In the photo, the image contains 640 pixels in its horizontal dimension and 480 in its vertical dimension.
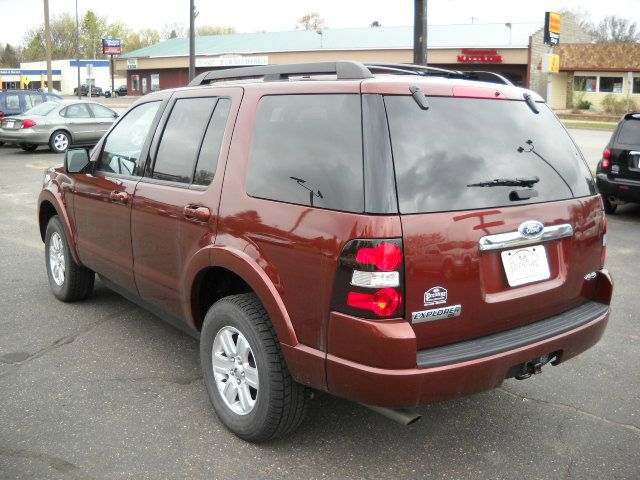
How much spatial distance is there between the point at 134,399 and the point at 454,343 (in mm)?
1991

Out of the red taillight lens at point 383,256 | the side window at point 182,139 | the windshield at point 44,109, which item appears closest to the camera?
the red taillight lens at point 383,256

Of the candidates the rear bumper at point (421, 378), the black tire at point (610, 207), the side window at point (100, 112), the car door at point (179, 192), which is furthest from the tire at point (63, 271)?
the side window at point (100, 112)

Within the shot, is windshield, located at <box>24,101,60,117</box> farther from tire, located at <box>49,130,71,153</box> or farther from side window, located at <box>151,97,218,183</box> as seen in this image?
side window, located at <box>151,97,218,183</box>

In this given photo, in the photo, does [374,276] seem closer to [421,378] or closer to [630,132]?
[421,378]

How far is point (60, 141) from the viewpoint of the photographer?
19.0 metres

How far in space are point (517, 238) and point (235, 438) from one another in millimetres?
1756

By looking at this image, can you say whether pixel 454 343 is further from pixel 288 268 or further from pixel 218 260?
pixel 218 260

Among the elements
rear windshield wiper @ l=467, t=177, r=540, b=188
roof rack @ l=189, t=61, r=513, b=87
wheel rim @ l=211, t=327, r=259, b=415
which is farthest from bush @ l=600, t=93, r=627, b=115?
wheel rim @ l=211, t=327, r=259, b=415

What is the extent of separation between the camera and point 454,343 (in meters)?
2.90

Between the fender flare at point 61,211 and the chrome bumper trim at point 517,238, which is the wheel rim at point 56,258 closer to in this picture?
the fender flare at point 61,211

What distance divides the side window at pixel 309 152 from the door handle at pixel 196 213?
35 centimetres

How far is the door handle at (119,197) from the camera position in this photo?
433cm

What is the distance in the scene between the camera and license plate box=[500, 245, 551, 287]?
9.94 feet

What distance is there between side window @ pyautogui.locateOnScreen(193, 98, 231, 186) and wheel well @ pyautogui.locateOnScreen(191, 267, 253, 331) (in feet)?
1.67
